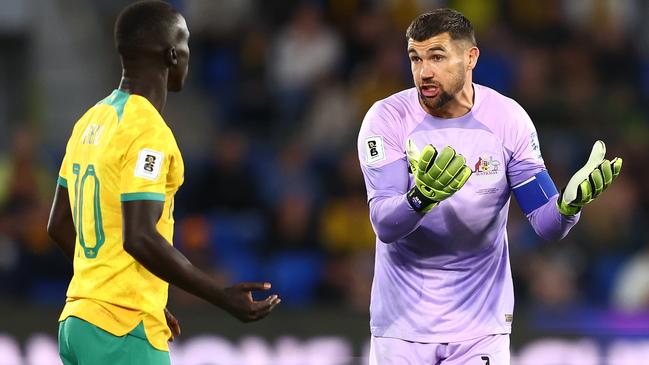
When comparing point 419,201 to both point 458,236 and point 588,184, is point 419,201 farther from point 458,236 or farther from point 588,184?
point 588,184

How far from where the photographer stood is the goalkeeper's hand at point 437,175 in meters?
4.57

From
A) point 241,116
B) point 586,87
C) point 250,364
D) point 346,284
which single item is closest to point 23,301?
point 250,364

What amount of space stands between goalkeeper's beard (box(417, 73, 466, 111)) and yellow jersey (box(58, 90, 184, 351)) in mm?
1197

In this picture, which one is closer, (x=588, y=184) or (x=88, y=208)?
(x=88, y=208)

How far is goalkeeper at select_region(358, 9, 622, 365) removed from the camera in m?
5.08

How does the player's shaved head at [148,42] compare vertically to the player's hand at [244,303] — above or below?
above

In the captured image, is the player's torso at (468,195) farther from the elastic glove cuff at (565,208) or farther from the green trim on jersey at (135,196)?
the green trim on jersey at (135,196)

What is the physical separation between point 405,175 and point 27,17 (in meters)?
9.58

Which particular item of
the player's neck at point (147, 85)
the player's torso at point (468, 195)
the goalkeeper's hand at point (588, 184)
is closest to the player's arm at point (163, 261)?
the player's neck at point (147, 85)

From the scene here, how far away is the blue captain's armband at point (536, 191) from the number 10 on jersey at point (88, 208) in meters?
1.81

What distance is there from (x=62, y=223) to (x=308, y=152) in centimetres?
640

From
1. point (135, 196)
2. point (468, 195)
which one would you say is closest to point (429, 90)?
point (468, 195)

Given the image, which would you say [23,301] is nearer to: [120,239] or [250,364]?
[250,364]

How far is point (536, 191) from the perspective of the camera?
5109 millimetres
